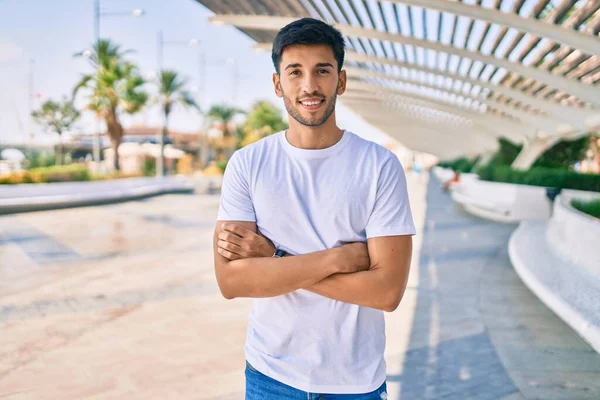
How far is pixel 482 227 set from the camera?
14.9 m

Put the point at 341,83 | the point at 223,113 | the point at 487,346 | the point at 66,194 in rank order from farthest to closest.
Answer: the point at 223,113
the point at 66,194
the point at 487,346
the point at 341,83

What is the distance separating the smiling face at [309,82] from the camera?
6.23 feet

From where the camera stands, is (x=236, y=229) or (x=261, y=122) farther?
(x=261, y=122)

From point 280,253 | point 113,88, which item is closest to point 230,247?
point 280,253

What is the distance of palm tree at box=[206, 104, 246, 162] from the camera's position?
58688 mm

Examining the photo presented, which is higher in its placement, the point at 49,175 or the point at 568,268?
the point at 568,268

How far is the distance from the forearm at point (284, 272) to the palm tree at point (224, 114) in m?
57.7

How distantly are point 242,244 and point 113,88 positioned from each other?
33.9 metres

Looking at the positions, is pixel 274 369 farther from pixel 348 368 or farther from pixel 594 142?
pixel 594 142

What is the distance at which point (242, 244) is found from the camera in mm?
1933

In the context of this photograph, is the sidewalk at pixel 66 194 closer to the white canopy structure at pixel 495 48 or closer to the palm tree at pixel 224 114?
the white canopy structure at pixel 495 48

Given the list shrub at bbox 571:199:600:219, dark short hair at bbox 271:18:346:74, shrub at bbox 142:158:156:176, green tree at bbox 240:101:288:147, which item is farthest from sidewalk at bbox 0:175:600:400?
green tree at bbox 240:101:288:147

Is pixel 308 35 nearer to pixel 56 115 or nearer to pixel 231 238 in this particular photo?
pixel 231 238

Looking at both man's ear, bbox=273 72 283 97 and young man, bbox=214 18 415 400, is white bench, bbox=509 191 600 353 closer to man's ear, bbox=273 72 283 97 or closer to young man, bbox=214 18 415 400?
young man, bbox=214 18 415 400
